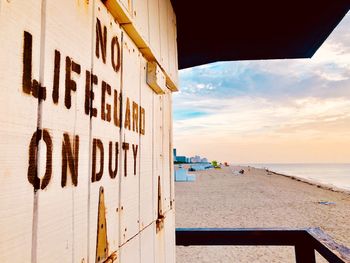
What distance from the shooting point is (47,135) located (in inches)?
33.4

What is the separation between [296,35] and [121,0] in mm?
2797

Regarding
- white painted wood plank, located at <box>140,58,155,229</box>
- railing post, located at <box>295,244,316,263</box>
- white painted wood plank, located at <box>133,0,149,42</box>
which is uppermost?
white painted wood plank, located at <box>133,0,149,42</box>

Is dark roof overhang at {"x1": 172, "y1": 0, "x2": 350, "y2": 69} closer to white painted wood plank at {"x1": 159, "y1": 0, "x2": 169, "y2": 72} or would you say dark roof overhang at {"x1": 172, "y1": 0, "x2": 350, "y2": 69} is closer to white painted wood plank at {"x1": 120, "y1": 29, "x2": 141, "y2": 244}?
white painted wood plank at {"x1": 159, "y1": 0, "x2": 169, "y2": 72}

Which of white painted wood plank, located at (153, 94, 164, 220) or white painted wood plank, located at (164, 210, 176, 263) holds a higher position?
white painted wood plank, located at (153, 94, 164, 220)

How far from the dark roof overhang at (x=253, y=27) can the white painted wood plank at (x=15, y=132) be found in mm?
2469

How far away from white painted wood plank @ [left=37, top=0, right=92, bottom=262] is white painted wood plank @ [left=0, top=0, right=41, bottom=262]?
0.05 meters

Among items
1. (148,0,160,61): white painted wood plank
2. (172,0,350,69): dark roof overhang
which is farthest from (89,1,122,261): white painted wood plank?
(172,0,350,69): dark roof overhang

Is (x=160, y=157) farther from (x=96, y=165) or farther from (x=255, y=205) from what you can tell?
(x=255, y=205)

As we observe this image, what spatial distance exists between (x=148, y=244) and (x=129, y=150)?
2.23 feet

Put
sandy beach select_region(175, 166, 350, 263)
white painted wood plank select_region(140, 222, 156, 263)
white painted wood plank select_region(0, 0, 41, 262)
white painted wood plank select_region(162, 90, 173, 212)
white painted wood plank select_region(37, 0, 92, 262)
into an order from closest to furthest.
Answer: white painted wood plank select_region(0, 0, 41, 262) → white painted wood plank select_region(37, 0, 92, 262) → white painted wood plank select_region(140, 222, 156, 263) → white painted wood plank select_region(162, 90, 173, 212) → sandy beach select_region(175, 166, 350, 263)

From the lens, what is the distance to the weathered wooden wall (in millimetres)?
717

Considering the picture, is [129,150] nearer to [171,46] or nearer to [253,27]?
[171,46]

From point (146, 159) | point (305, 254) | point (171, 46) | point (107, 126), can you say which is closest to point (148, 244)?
point (146, 159)

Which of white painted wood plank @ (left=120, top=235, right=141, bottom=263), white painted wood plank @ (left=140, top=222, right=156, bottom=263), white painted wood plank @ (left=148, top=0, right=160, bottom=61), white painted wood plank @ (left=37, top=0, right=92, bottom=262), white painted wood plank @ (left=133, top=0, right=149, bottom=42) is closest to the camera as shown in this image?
white painted wood plank @ (left=37, top=0, right=92, bottom=262)
